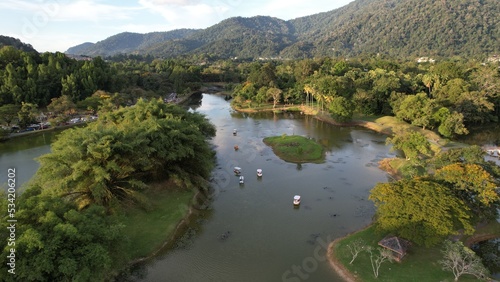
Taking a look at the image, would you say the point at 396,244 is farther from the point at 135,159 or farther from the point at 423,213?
the point at 135,159

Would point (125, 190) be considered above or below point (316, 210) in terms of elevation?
above

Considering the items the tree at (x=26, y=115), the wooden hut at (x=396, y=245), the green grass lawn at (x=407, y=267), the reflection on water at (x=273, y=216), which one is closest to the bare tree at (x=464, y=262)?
the green grass lawn at (x=407, y=267)

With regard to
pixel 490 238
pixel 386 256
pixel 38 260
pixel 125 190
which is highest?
pixel 38 260

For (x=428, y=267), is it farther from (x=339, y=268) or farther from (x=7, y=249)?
(x=7, y=249)

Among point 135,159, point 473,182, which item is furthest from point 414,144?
point 135,159

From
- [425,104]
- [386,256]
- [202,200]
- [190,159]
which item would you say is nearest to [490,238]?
[386,256]

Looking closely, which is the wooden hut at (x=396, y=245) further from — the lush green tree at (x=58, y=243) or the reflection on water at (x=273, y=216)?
the lush green tree at (x=58, y=243)

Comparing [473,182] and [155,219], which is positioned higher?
[473,182]
